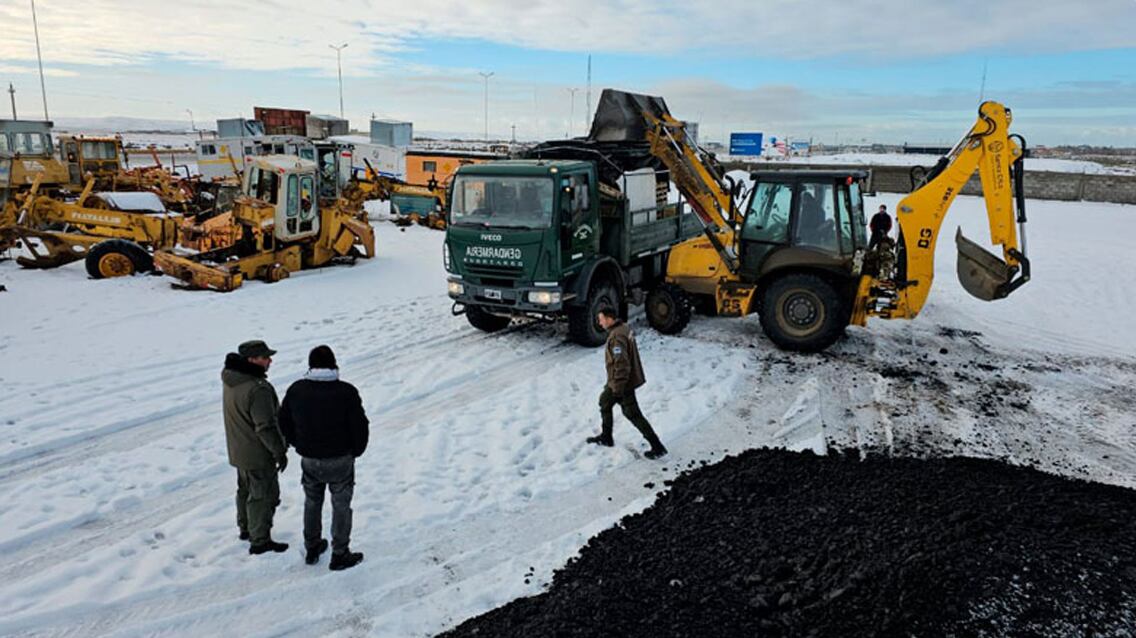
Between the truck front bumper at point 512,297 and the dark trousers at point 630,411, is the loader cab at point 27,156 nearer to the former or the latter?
the truck front bumper at point 512,297

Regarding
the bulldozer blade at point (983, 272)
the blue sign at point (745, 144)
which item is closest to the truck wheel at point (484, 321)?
the bulldozer blade at point (983, 272)

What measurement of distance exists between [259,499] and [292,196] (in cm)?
1077

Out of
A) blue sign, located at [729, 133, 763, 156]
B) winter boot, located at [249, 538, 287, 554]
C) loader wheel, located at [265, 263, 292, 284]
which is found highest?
blue sign, located at [729, 133, 763, 156]

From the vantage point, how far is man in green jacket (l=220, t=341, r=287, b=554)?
4.58 meters

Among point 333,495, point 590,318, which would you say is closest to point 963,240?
point 590,318

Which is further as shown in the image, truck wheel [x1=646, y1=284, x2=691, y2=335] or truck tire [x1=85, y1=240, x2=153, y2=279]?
truck tire [x1=85, y1=240, x2=153, y2=279]

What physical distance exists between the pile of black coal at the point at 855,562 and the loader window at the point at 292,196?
11322 mm

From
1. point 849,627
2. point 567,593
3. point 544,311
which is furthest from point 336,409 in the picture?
point 544,311

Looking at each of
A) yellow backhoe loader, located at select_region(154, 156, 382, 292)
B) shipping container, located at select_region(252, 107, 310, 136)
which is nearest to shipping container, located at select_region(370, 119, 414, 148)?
shipping container, located at select_region(252, 107, 310, 136)

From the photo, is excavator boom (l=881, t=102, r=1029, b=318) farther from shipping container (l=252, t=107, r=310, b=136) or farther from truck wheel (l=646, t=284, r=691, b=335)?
shipping container (l=252, t=107, r=310, b=136)

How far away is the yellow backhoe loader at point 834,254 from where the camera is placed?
880 centimetres

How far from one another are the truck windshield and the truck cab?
0.01m

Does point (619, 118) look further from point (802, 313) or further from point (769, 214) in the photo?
point (802, 313)

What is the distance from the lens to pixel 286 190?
14.1 meters
